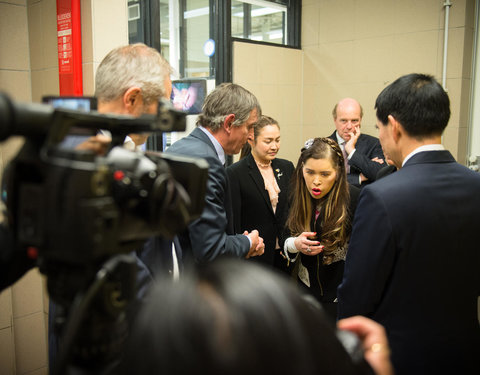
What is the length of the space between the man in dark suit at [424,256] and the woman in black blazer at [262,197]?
149 centimetres

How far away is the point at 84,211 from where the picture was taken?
1.90 feet

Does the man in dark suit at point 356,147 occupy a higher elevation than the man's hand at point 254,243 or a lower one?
higher

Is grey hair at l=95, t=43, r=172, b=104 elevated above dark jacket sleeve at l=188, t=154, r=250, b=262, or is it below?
above

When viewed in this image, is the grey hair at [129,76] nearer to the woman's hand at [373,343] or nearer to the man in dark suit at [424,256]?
the man in dark suit at [424,256]

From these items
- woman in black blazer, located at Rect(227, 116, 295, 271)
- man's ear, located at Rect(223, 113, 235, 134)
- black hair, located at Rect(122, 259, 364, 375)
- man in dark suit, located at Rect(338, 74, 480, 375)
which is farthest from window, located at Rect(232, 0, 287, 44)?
black hair, located at Rect(122, 259, 364, 375)

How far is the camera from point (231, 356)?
48 centimetres

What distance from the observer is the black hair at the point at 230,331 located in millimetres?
481

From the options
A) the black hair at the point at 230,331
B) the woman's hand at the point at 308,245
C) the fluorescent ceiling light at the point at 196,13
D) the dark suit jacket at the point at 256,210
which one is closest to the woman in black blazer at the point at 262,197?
the dark suit jacket at the point at 256,210

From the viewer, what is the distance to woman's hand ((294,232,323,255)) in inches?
94.7

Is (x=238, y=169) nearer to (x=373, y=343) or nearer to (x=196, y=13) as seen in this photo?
(x=196, y=13)

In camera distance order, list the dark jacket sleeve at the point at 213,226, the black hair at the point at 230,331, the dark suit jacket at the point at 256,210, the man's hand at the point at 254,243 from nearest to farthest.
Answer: the black hair at the point at 230,331 < the dark jacket sleeve at the point at 213,226 < the man's hand at the point at 254,243 < the dark suit jacket at the point at 256,210

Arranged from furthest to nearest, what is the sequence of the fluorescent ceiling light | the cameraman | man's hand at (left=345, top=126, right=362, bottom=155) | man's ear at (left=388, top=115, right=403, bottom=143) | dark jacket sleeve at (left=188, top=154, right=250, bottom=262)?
1. the fluorescent ceiling light
2. man's hand at (left=345, top=126, right=362, bottom=155)
3. dark jacket sleeve at (left=188, top=154, right=250, bottom=262)
4. man's ear at (left=388, top=115, right=403, bottom=143)
5. the cameraman

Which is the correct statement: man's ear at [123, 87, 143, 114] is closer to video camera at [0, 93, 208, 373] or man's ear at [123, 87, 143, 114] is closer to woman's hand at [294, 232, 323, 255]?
video camera at [0, 93, 208, 373]

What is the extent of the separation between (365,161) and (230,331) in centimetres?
350
